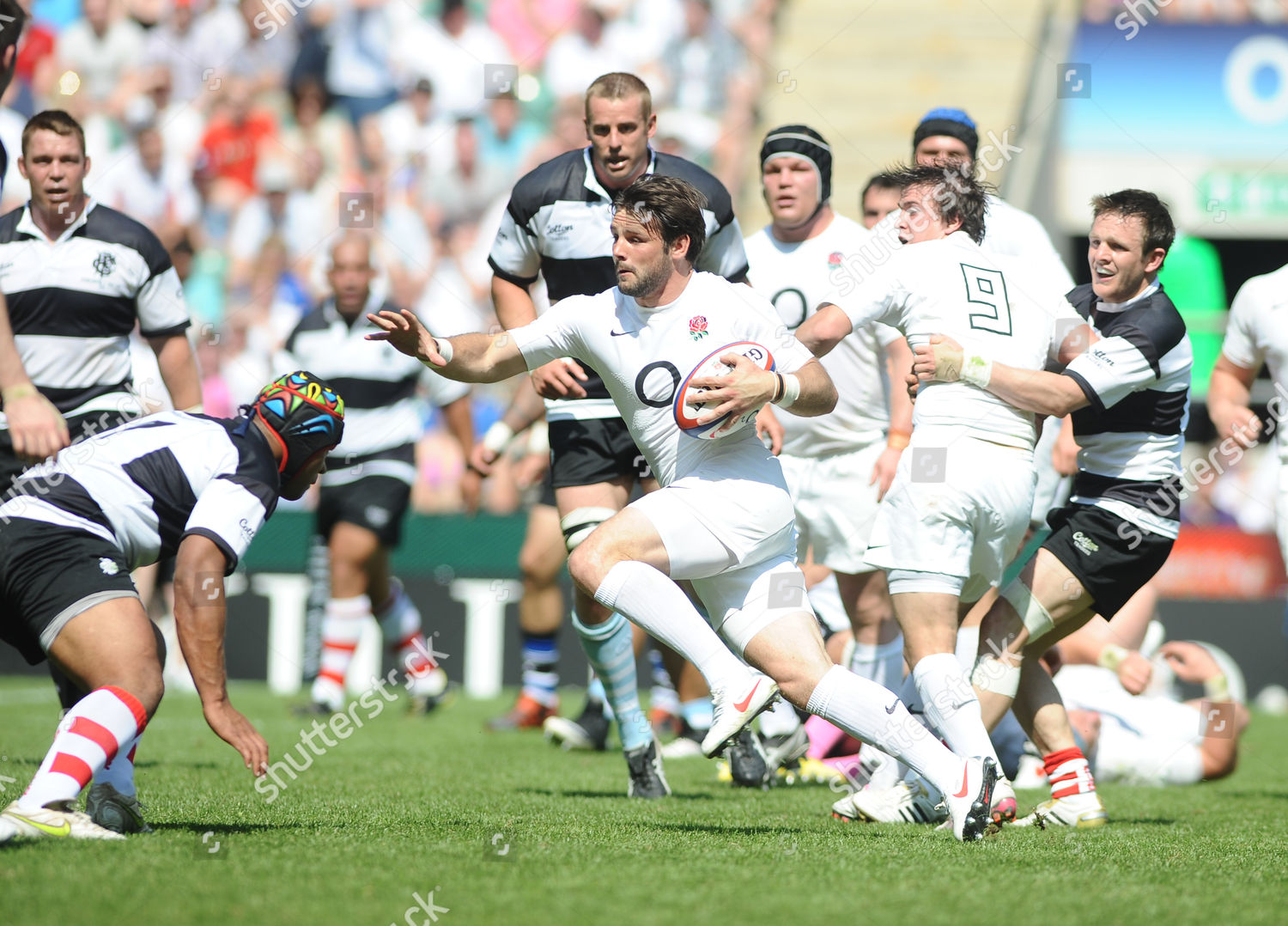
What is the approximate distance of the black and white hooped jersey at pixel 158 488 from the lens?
4363 mm

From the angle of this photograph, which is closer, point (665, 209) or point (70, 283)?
point (665, 209)

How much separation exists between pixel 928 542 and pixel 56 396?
150 inches

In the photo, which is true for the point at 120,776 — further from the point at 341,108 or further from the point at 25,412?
the point at 341,108

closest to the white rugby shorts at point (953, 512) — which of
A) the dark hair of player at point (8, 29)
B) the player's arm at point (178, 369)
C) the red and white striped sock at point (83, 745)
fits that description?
the red and white striped sock at point (83, 745)

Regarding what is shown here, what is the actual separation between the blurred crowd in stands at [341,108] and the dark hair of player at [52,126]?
779 centimetres

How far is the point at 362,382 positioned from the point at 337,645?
170cm

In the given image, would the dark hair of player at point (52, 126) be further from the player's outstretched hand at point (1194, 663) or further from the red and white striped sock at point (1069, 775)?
the player's outstretched hand at point (1194, 663)

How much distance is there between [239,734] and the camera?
4.10 m

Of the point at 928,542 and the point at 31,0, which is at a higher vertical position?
the point at 31,0

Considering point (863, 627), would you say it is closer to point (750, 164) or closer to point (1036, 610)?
point (1036, 610)

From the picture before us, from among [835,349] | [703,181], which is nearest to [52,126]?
[703,181]

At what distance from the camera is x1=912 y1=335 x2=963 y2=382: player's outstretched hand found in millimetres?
4922

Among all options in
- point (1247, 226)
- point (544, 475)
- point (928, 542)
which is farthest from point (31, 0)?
point (928, 542)

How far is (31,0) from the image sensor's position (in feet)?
52.7
